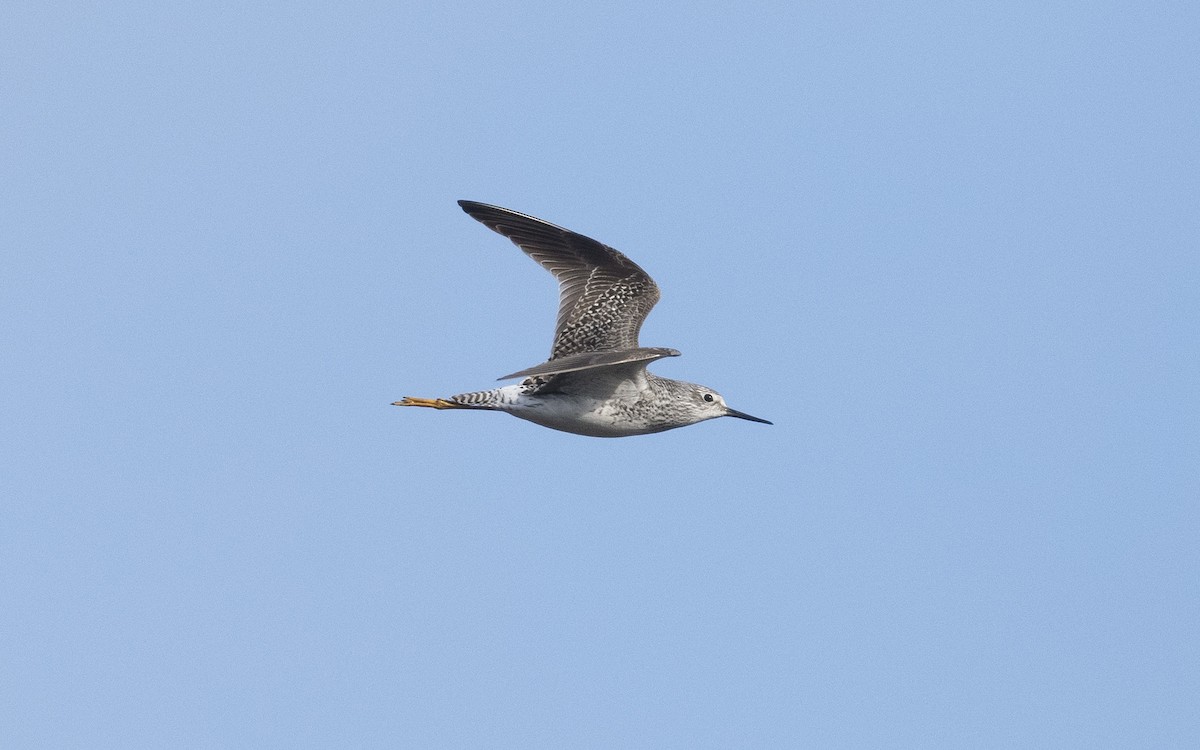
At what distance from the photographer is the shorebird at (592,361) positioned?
1633 centimetres

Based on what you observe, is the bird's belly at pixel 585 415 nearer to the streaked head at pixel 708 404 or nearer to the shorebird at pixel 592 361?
the shorebird at pixel 592 361

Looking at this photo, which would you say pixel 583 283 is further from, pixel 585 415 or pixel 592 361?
pixel 592 361

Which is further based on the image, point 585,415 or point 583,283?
point 583,283

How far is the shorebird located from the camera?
53.6 ft

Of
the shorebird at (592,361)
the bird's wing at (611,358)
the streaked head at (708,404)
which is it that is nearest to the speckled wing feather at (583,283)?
the shorebird at (592,361)

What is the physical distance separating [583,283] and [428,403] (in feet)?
8.15

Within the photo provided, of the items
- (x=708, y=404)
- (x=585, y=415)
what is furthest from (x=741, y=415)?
(x=585, y=415)

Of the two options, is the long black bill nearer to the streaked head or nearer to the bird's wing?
the streaked head

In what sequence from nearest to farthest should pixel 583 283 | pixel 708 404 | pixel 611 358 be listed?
pixel 611 358 < pixel 708 404 < pixel 583 283

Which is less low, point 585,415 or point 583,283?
point 583,283

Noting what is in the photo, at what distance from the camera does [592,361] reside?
15.2 meters

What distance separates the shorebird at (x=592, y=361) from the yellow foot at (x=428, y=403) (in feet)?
0.04

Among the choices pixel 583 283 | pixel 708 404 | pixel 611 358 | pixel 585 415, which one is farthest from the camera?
pixel 583 283

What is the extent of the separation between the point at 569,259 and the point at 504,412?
274 cm
